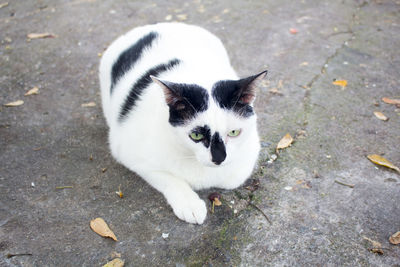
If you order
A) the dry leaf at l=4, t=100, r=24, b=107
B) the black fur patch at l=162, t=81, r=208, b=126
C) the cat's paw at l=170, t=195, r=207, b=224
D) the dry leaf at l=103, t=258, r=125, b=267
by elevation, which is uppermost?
the black fur patch at l=162, t=81, r=208, b=126

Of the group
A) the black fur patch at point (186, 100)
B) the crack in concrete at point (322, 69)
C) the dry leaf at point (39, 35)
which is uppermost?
the black fur patch at point (186, 100)

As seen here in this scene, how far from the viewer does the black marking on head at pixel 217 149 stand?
76.7 inches

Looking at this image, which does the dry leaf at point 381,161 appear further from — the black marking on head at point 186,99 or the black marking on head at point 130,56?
the black marking on head at point 130,56

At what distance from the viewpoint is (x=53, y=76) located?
3.86 metres

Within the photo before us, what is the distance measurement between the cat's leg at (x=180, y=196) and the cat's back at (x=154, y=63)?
0.58 meters

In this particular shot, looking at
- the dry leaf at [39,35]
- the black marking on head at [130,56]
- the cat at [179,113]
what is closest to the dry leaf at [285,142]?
the cat at [179,113]

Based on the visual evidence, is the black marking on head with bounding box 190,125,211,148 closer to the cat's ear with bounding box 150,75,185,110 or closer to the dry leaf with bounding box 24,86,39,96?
the cat's ear with bounding box 150,75,185,110

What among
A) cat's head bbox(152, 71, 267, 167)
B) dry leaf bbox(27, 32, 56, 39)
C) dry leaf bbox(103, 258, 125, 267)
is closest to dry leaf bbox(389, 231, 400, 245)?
cat's head bbox(152, 71, 267, 167)

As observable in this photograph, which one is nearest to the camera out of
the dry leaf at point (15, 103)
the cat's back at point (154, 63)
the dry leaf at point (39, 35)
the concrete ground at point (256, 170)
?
the concrete ground at point (256, 170)

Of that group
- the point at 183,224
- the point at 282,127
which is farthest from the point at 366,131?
the point at 183,224

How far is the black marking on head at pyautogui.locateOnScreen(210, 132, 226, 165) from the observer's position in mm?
1948

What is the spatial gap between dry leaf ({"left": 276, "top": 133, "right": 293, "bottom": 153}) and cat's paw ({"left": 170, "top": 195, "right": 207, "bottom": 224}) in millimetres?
925

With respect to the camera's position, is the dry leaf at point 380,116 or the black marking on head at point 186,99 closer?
the black marking on head at point 186,99

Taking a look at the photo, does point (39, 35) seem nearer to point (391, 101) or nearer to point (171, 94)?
point (171, 94)
